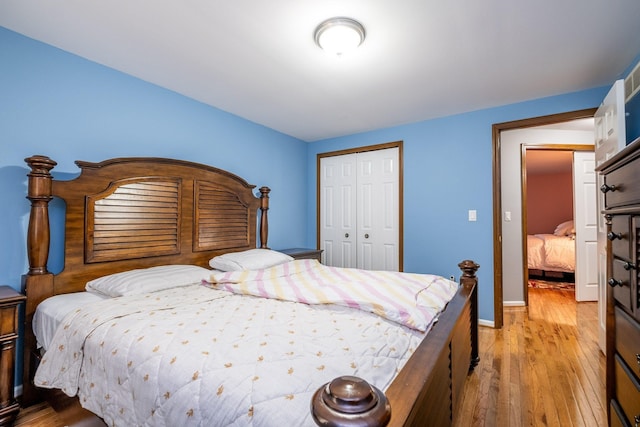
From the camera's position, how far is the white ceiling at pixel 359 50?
1657 millimetres

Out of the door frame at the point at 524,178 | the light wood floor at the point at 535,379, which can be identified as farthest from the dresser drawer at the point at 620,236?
the door frame at the point at 524,178

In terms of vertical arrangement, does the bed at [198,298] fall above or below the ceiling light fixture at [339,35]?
below

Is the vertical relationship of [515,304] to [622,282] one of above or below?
below

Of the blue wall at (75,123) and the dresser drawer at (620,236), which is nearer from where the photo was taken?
the dresser drawer at (620,236)

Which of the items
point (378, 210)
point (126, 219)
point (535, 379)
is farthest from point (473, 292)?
point (126, 219)

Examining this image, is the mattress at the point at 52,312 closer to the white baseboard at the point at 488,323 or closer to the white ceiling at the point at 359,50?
the white ceiling at the point at 359,50

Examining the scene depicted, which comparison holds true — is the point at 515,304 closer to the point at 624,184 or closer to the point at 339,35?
the point at 624,184

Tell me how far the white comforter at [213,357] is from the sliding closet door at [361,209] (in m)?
2.41

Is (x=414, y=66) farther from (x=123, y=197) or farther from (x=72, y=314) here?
(x=72, y=314)

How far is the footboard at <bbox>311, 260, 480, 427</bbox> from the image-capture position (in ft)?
1.86

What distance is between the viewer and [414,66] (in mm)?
2266

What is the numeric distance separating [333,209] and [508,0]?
9.90ft

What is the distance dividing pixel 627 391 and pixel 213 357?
63.4 inches

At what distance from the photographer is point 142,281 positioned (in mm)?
1883
